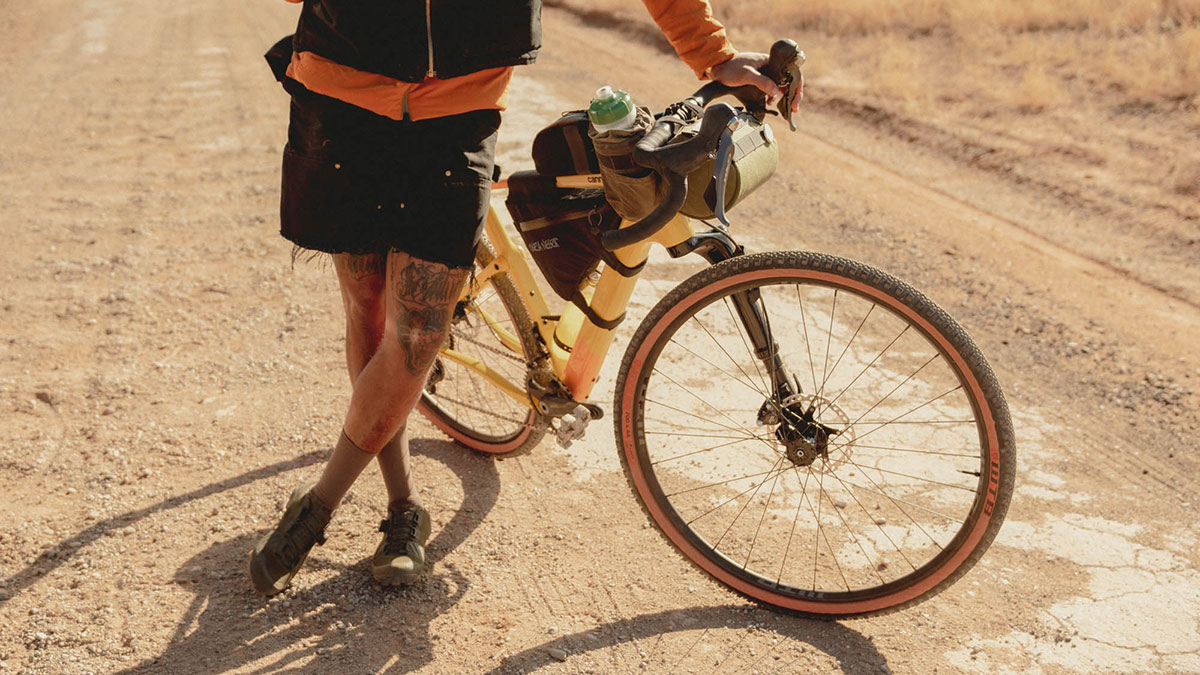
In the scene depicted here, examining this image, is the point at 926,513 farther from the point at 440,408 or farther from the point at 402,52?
the point at 402,52

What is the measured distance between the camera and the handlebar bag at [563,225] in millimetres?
2615

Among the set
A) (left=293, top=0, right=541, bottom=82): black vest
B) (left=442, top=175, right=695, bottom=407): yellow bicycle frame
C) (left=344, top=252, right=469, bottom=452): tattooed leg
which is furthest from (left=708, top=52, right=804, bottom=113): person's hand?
(left=344, top=252, right=469, bottom=452): tattooed leg

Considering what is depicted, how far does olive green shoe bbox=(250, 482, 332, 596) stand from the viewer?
2.66 meters

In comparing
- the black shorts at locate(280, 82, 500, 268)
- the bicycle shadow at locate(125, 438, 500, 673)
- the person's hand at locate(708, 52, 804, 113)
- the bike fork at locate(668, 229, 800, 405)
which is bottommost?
the bicycle shadow at locate(125, 438, 500, 673)

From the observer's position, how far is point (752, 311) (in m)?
2.49

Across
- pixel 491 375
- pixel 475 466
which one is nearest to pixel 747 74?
pixel 491 375

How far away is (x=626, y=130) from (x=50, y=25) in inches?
529

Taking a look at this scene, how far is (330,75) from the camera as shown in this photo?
2283 millimetres

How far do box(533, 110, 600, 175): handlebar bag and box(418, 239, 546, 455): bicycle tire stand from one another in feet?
1.75

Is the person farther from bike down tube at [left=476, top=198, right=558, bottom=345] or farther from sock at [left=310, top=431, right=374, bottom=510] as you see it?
bike down tube at [left=476, top=198, right=558, bottom=345]

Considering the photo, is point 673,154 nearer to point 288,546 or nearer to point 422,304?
point 422,304

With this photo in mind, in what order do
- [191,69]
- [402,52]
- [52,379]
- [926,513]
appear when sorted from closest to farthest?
[402,52] → [926,513] → [52,379] → [191,69]

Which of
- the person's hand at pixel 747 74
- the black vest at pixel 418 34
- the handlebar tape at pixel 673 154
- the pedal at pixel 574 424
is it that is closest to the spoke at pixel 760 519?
the pedal at pixel 574 424

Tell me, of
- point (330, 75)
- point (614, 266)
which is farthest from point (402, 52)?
point (614, 266)
